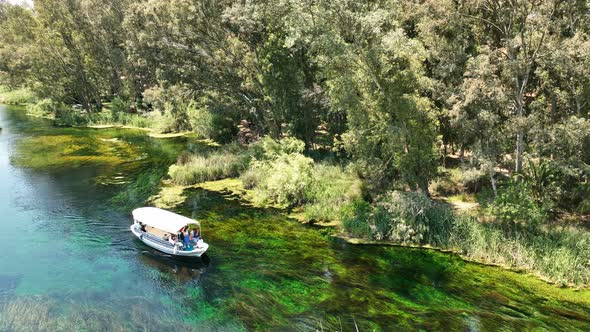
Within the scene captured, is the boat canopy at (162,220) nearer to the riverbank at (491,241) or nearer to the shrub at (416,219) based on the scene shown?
the riverbank at (491,241)

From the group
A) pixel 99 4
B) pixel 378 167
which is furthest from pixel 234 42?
pixel 99 4

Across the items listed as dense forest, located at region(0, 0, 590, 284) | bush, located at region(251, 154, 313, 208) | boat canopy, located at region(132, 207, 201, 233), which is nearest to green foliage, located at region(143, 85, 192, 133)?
dense forest, located at region(0, 0, 590, 284)

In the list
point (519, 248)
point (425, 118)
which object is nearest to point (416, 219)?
point (519, 248)

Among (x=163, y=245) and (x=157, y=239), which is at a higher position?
(x=157, y=239)

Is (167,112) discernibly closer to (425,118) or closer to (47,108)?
(47,108)

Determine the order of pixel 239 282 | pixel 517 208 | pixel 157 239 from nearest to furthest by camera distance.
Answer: pixel 239 282 < pixel 517 208 < pixel 157 239

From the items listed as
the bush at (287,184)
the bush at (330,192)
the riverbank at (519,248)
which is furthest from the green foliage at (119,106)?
the riverbank at (519,248)

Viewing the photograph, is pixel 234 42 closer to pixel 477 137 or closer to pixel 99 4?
pixel 477 137
